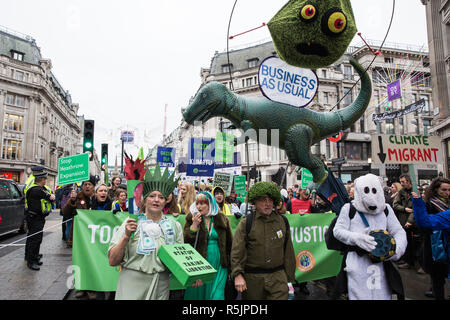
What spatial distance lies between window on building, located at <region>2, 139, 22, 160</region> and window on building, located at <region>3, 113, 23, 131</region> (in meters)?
1.76

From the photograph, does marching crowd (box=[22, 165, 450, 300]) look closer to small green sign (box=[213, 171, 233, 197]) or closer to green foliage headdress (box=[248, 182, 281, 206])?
green foliage headdress (box=[248, 182, 281, 206])

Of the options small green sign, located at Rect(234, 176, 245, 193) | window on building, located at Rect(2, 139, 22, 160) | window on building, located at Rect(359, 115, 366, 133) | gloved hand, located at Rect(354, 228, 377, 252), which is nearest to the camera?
gloved hand, located at Rect(354, 228, 377, 252)

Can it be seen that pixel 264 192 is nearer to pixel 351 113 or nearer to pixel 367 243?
pixel 367 243

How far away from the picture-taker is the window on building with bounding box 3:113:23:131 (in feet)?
125

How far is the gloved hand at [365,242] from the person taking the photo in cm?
260

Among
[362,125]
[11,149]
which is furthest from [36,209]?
[11,149]

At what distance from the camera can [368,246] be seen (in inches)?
102

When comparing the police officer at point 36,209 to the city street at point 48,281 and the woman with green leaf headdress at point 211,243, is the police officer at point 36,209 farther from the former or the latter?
the woman with green leaf headdress at point 211,243

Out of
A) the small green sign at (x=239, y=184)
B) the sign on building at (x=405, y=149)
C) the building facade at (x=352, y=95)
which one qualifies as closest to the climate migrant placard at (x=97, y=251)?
the sign on building at (x=405, y=149)

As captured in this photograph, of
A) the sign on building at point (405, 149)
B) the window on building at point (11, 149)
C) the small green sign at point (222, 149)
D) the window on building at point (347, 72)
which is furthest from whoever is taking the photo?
the window on building at point (11, 149)

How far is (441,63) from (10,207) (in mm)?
24028

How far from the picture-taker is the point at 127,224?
2.28 metres

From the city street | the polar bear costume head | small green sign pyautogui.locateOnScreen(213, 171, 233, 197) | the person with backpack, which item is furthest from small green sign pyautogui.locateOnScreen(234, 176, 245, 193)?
the polar bear costume head
